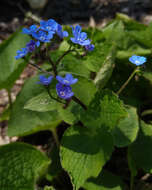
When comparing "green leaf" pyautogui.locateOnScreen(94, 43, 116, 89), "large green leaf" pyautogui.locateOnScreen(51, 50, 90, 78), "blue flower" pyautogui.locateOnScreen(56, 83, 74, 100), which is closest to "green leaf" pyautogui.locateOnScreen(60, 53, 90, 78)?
"large green leaf" pyautogui.locateOnScreen(51, 50, 90, 78)

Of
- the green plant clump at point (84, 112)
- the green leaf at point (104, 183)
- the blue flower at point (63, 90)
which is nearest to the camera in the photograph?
the blue flower at point (63, 90)

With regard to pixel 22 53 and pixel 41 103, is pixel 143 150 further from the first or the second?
pixel 22 53

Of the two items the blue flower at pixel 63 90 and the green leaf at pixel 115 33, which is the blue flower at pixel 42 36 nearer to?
the blue flower at pixel 63 90

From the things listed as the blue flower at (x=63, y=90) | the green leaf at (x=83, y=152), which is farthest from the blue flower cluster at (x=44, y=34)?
the green leaf at (x=83, y=152)

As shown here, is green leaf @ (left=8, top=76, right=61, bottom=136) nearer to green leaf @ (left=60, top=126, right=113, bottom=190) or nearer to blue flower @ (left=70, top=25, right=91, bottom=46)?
green leaf @ (left=60, top=126, right=113, bottom=190)

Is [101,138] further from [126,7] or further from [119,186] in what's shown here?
[126,7]

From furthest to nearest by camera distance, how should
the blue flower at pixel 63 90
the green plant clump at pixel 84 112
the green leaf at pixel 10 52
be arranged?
the green leaf at pixel 10 52, the green plant clump at pixel 84 112, the blue flower at pixel 63 90

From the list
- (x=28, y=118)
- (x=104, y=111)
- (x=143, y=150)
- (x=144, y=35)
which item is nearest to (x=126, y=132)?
(x=143, y=150)
